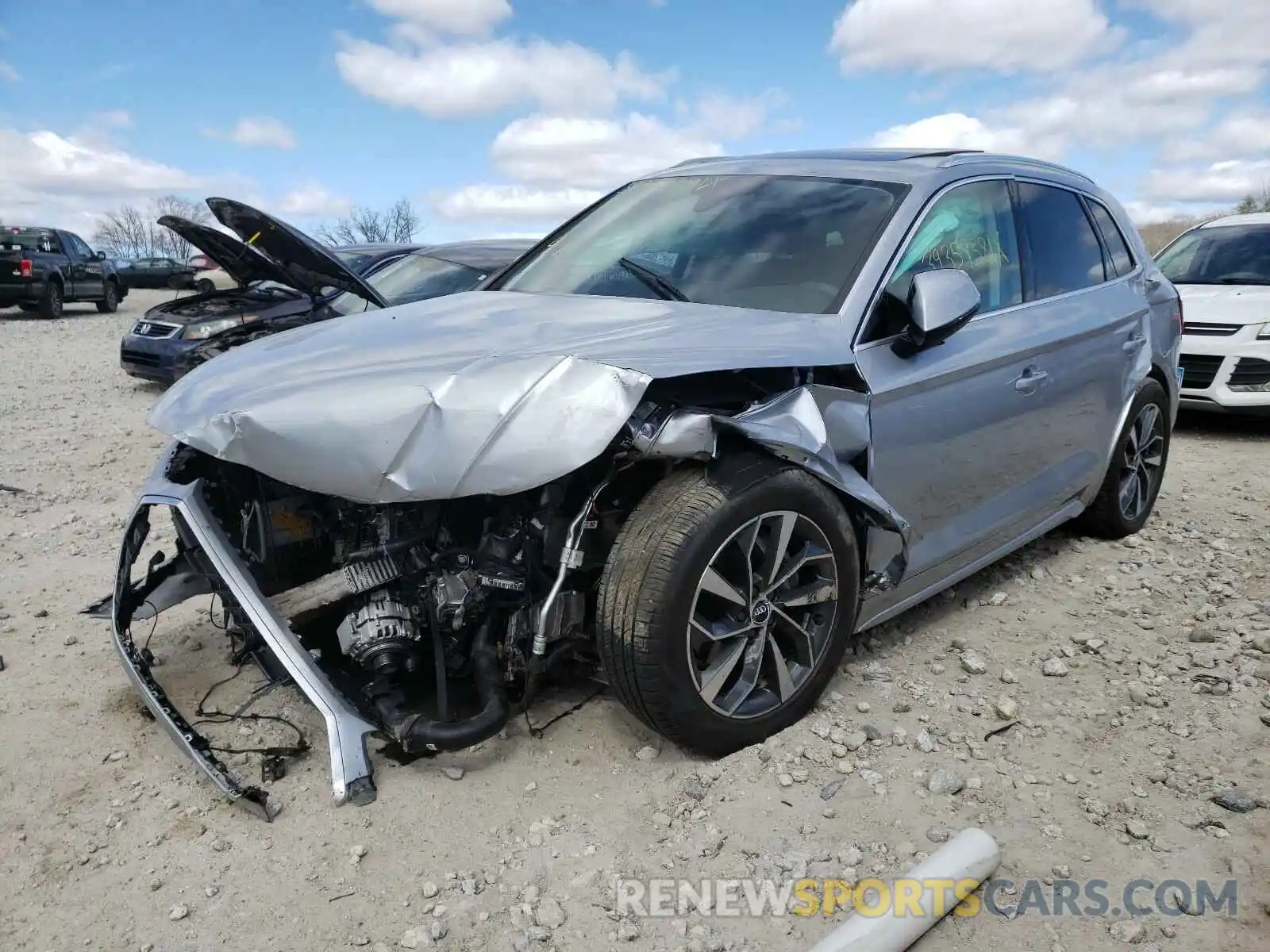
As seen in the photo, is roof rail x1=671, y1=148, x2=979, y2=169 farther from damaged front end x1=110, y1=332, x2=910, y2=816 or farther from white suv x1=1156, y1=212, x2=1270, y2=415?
white suv x1=1156, y1=212, x2=1270, y2=415

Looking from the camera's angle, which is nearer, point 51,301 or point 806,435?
point 806,435

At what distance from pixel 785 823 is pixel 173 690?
2086mm

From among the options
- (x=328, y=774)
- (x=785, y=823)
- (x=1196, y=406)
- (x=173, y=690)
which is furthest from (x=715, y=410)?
(x=1196, y=406)

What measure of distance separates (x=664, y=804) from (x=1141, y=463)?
135 inches

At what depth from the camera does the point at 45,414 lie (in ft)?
28.5

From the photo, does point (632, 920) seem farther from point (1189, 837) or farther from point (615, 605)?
point (1189, 837)

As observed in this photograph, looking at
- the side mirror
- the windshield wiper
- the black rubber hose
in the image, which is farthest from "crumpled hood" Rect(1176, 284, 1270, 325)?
the black rubber hose

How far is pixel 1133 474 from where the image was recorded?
188 inches

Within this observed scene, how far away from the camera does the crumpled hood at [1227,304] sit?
7.67 m

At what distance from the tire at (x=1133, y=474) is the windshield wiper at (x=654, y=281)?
2.44m

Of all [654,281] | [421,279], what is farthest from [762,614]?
[421,279]

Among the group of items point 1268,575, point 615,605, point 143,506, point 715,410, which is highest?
point 715,410

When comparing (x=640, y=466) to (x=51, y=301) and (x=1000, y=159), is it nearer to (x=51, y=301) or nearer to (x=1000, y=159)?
(x=1000, y=159)

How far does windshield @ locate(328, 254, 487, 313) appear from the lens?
7.28 m
